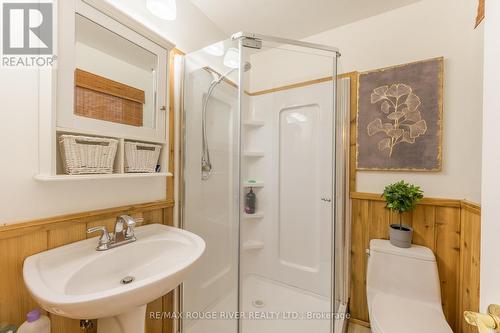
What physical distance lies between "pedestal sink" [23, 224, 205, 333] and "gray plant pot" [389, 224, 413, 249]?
131cm

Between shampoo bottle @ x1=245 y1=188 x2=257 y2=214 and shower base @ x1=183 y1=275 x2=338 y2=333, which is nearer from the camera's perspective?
shower base @ x1=183 y1=275 x2=338 y2=333

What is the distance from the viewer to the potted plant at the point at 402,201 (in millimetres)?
1409

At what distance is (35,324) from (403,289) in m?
1.89

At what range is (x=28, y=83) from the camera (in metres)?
0.81

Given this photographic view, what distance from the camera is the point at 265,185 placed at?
2.04 m

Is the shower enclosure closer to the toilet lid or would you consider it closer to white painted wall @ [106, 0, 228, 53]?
white painted wall @ [106, 0, 228, 53]

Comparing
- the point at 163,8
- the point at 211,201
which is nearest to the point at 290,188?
the point at 211,201

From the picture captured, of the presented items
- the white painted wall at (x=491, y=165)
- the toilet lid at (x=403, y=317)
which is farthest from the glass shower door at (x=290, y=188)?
the white painted wall at (x=491, y=165)

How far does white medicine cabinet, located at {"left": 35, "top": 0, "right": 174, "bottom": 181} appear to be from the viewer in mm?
823

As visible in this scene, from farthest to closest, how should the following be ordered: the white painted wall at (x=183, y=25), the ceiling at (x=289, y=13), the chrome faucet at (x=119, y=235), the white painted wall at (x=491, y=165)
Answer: the ceiling at (x=289, y=13), the white painted wall at (x=183, y=25), the chrome faucet at (x=119, y=235), the white painted wall at (x=491, y=165)

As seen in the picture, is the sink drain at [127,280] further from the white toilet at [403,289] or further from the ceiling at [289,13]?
the ceiling at [289,13]

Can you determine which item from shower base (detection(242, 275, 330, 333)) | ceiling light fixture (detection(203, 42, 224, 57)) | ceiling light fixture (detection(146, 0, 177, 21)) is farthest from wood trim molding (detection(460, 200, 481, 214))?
ceiling light fixture (detection(146, 0, 177, 21))

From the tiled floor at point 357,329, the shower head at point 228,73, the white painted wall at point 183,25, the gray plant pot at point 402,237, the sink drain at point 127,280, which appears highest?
the white painted wall at point 183,25

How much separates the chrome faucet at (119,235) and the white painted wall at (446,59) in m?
1.31
